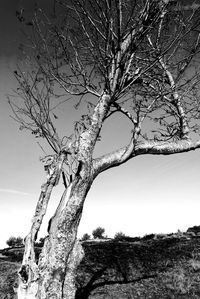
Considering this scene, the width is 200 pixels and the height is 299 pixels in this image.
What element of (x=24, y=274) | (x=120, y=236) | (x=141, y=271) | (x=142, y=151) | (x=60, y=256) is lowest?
(x=141, y=271)

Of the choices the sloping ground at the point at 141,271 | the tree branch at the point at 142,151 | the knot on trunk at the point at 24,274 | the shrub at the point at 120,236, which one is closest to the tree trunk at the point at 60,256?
the knot on trunk at the point at 24,274

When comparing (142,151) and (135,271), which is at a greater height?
(142,151)

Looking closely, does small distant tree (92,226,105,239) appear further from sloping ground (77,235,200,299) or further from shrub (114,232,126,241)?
sloping ground (77,235,200,299)

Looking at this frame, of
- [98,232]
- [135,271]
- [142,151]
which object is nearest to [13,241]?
[98,232]

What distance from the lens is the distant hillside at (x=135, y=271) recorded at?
5.93m

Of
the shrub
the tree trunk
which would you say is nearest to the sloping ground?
the shrub

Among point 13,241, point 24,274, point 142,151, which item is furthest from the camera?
point 13,241

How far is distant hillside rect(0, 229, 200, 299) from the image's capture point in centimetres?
593

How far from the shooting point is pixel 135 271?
23.3 feet

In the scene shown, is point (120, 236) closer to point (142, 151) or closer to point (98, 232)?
point (98, 232)

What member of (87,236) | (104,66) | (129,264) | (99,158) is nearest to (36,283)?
(99,158)

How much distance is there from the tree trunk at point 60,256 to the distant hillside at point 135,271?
196 centimetres

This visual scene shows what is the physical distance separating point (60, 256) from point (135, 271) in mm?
3892

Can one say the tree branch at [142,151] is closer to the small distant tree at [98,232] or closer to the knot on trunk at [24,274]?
the knot on trunk at [24,274]
